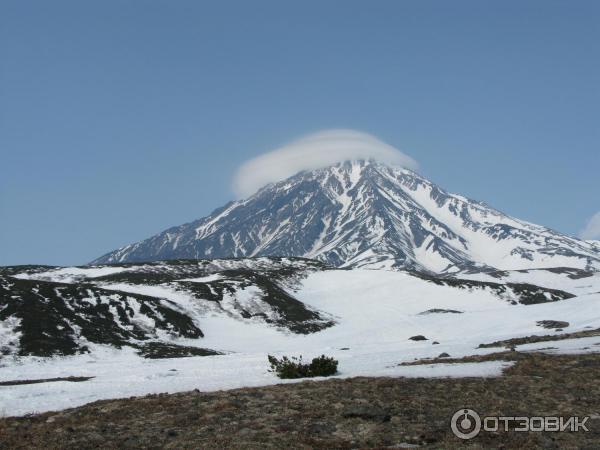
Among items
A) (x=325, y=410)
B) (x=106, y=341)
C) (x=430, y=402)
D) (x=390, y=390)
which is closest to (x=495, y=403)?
(x=430, y=402)

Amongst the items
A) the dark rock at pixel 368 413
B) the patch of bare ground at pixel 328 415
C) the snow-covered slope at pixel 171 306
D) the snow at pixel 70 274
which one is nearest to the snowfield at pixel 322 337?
the snow at pixel 70 274

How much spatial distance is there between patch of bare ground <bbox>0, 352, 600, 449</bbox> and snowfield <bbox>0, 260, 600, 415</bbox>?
2.84 metres

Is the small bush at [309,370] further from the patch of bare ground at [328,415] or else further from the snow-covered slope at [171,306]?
the snow-covered slope at [171,306]

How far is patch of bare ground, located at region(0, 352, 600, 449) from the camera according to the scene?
13.2 m

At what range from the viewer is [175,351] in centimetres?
6322

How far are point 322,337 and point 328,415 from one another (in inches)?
2470

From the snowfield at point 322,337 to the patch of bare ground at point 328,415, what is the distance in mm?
2842

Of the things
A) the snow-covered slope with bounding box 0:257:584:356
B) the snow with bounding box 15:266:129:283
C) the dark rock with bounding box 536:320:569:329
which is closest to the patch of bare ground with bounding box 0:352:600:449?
the dark rock with bounding box 536:320:569:329

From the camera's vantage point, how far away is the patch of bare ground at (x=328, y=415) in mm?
13250

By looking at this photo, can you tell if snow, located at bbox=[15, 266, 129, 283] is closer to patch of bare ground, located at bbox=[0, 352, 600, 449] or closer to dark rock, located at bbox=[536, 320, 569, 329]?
dark rock, located at bbox=[536, 320, 569, 329]

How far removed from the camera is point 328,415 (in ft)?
50.8

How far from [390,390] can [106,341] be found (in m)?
51.8

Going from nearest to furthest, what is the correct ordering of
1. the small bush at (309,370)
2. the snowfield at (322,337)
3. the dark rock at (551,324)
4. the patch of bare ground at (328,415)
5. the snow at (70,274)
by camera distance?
the patch of bare ground at (328,415)
the snowfield at (322,337)
the small bush at (309,370)
the dark rock at (551,324)
the snow at (70,274)

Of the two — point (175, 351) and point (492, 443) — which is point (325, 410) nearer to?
point (492, 443)
